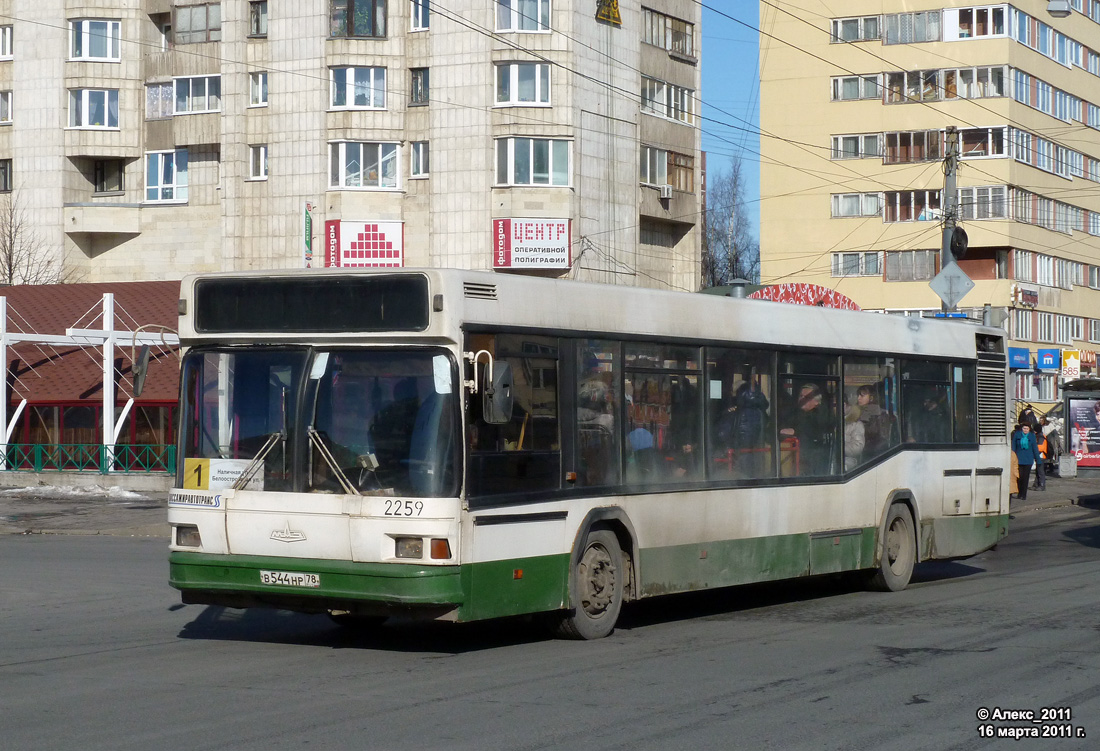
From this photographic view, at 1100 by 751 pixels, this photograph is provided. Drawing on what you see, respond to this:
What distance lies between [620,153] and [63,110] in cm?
2157

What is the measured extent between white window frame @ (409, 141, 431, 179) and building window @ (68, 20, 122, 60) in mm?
14413

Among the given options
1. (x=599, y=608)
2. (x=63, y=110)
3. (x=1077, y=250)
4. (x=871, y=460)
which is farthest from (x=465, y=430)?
(x=1077, y=250)

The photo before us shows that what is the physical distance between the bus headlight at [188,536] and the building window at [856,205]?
194 ft

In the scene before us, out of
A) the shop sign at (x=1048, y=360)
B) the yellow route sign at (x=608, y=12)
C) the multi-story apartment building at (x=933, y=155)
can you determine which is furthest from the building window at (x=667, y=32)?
the multi-story apartment building at (x=933, y=155)

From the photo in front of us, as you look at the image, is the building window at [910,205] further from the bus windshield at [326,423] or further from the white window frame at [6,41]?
the bus windshield at [326,423]

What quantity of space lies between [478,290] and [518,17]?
36.8 meters

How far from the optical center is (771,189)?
69438 millimetres

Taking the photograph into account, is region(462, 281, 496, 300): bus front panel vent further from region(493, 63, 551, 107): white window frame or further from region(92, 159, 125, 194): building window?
region(92, 159, 125, 194): building window

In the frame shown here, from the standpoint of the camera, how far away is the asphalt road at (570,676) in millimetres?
7191

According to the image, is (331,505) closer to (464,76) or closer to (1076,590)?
(1076,590)

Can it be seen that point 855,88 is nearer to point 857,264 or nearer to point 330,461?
point 857,264

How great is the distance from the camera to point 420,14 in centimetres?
4628

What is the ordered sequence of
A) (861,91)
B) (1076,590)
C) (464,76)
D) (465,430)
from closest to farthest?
(465,430) → (1076,590) → (464,76) → (861,91)

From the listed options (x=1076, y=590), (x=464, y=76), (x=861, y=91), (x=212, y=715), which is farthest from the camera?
(x=861, y=91)
